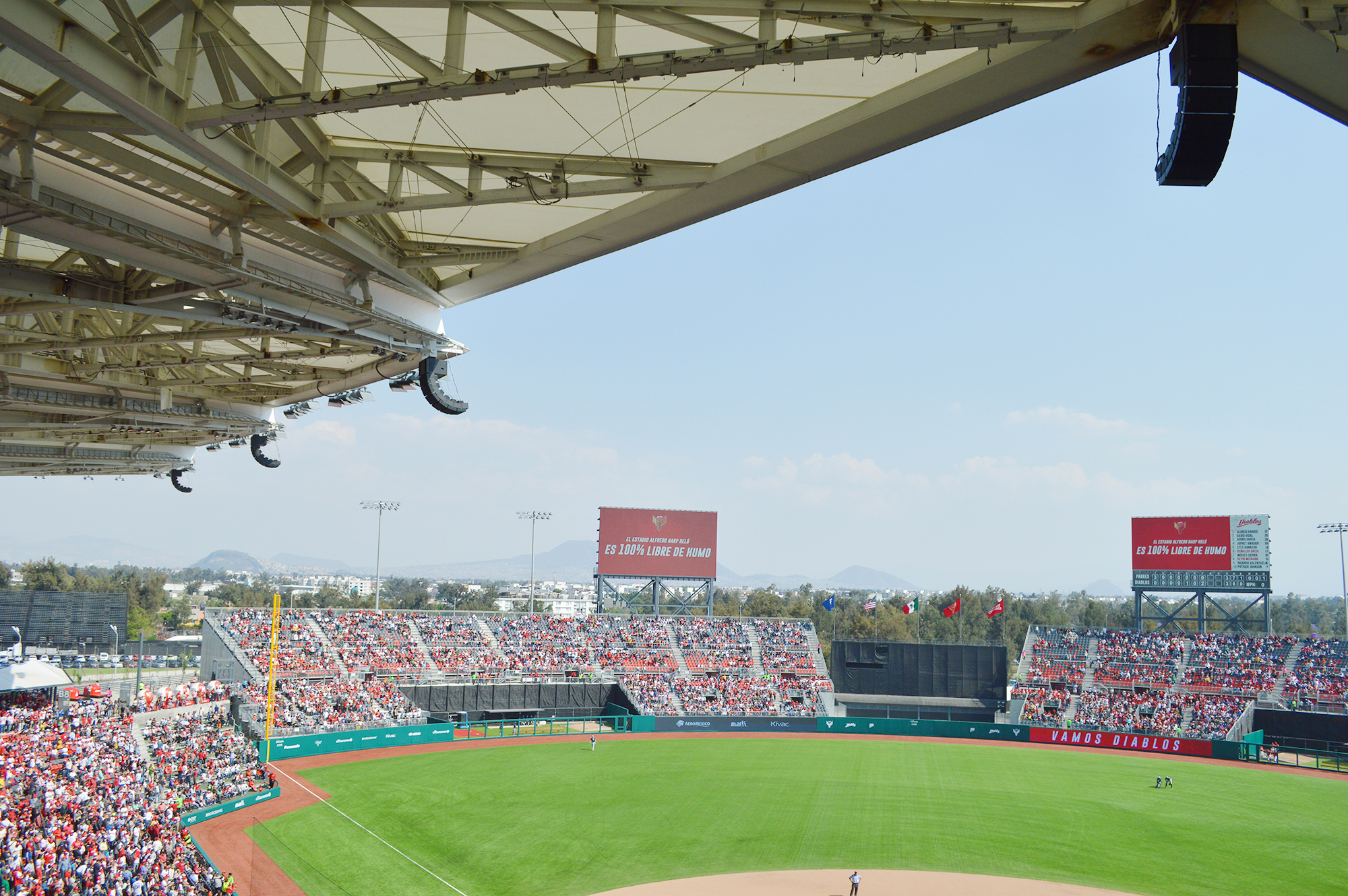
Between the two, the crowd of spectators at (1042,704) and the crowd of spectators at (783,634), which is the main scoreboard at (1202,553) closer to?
the crowd of spectators at (1042,704)

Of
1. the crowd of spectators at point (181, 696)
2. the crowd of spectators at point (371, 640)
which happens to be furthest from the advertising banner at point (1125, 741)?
the crowd of spectators at point (181, 696)

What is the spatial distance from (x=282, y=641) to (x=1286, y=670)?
5527 centimetres

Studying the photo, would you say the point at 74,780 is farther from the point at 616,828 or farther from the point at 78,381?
the point at 616,828

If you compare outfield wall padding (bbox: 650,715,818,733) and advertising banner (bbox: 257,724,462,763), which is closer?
advertising banner (bbox: 257,724,462,763)

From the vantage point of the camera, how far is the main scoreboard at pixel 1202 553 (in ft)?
181

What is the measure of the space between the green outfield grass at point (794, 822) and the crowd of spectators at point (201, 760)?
2.40 meters

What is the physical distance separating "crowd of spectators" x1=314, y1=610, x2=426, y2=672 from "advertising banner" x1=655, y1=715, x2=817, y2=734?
14334 millimetres

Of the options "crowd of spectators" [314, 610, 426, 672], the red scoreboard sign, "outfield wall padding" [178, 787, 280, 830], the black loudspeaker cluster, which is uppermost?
the black loudspeaker cluster

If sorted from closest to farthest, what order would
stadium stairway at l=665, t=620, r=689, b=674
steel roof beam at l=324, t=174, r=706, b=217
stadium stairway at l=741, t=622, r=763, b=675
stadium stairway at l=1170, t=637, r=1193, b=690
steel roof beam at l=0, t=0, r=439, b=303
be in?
steel roof beam at l=0, t=0, r=439, b=303 < steel roof beam at l=324, t=174, r=706, b=217 < stadium stairway at l=1170, t=637, r=1193, b=690 < stadium stairway at l=665, t=620, r=689, b=674 < stadium stairway at l=741, t=622, r=763, b=675

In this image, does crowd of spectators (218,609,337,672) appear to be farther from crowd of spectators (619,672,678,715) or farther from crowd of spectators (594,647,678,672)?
crowd of spectators (619,672,678,715)

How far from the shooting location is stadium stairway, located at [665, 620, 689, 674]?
5633 cm

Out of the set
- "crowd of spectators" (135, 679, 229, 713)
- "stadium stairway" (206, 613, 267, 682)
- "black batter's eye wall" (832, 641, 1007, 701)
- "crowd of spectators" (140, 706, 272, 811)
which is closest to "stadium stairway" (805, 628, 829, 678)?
"black batter's eye wall" (832, 641, 1007, 701)

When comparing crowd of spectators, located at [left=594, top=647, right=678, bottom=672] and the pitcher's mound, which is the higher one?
crowd of spectators, located at [left=594, top=647, right=678, bottom=672]

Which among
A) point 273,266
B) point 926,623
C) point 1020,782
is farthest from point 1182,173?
point 926,623
